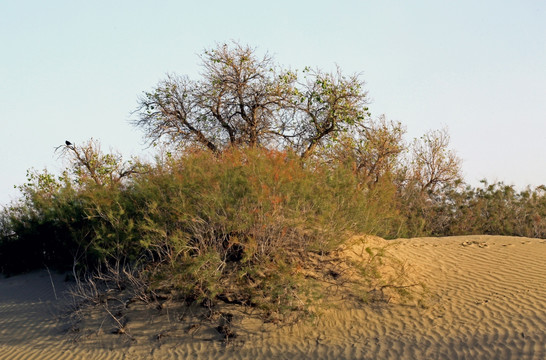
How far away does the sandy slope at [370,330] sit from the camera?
9.99m

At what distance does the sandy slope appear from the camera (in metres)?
9.99

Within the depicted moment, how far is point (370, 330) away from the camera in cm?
1085

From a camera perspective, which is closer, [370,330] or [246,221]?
[370,330]

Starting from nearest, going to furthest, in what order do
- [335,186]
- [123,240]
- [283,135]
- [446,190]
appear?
[335,186] < [123,240] < [283,135] < [446,190]

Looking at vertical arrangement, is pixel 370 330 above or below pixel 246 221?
below

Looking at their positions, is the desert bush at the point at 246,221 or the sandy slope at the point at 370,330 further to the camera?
the desert bush at the point at 246,221

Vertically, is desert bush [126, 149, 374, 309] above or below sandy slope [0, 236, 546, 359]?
above

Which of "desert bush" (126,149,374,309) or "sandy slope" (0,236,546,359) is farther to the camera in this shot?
"desert bush" (126,149,374,309)

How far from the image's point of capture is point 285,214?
38.0ft

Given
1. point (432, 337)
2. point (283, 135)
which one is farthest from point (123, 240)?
point (283, 135)

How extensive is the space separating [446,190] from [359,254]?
13438 millimetres

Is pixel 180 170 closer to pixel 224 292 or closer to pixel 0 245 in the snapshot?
pixel 224 292

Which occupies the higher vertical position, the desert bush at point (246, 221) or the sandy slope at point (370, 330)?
the desert bush at point (246, 221)

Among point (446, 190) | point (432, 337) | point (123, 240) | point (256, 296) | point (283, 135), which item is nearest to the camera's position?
point (432, 337)
